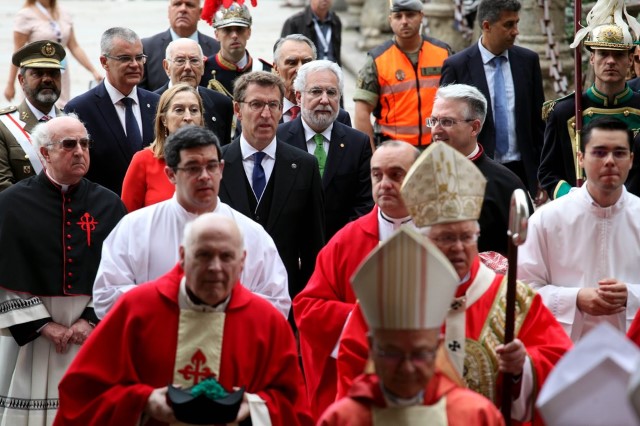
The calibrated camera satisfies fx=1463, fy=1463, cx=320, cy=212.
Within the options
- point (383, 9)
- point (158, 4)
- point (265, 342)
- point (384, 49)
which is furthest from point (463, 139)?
point (158, 4)

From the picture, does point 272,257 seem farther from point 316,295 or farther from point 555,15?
point 555,15

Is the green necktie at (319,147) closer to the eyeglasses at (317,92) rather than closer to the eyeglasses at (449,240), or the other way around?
the eyeglasses at (317,92)

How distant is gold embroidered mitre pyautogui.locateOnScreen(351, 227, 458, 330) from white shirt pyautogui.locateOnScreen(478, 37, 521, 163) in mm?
5122

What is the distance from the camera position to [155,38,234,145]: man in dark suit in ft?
32.8

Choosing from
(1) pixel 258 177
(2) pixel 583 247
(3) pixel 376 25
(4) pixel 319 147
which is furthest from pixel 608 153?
(3) pixel 376 25

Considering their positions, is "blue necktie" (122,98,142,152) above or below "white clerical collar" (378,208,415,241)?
above

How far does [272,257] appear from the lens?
723 cm

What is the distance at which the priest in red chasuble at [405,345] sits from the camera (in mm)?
5234

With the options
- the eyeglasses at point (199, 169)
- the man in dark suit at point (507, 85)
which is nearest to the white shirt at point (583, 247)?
the eyeglasses at point (199, 169)

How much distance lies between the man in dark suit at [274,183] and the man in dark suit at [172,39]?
2.94 m

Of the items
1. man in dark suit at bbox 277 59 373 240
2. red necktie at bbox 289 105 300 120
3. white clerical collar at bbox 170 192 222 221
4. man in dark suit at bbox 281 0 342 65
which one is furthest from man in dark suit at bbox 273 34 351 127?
man in dark suit at bbox 281 0 342 65

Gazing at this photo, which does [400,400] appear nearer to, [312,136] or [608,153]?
[608,153]

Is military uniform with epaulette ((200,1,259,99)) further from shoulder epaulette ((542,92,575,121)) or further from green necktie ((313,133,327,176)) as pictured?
shoulder epaulette ((542,92,575,121))

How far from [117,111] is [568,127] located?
9.63ft
